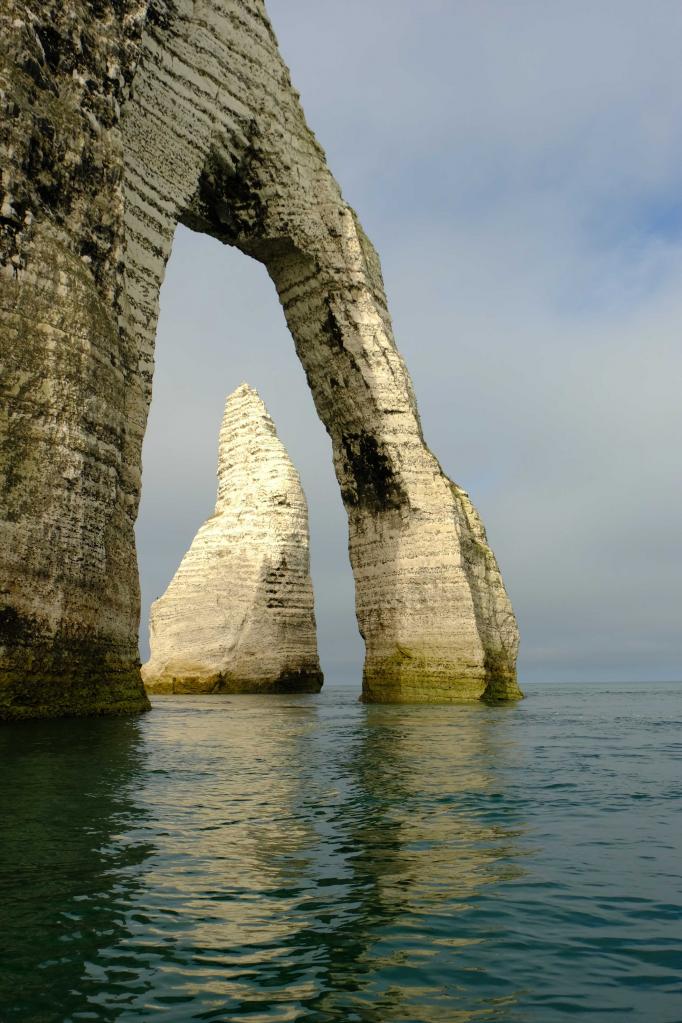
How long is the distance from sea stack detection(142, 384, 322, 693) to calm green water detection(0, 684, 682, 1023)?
19510mm

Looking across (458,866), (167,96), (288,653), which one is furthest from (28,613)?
(288,653)

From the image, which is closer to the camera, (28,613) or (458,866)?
(458,866)

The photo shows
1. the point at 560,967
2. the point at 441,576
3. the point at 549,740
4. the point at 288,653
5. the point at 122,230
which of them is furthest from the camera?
the point at 288,653

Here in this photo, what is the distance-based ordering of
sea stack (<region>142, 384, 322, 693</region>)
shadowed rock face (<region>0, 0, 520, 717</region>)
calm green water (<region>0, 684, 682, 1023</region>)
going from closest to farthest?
1. calm green water (<region>0, 684, 682, 1023</region>)
2. shadowed rock face (<region>0, 0, 520, 717</region>)
3. sea stack (<region>142, 384, 322, 693</region>)

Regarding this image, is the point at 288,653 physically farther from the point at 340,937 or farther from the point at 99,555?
the point at 340,937

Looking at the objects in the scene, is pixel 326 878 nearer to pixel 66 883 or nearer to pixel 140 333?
pixel 66 883

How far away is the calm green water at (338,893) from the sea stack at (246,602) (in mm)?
19510

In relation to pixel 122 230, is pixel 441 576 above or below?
below

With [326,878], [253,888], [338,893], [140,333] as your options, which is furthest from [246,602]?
[338,893]

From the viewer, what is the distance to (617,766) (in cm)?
712

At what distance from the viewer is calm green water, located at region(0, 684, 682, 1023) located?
7.30 feet

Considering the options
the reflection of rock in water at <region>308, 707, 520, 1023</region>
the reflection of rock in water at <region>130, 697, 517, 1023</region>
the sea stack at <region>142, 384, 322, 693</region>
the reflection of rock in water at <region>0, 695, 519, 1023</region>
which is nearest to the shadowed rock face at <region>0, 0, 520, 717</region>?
the reflection of rock in water at <region>0, 695, 519, 1023</region>

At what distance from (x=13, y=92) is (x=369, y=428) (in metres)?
11.7

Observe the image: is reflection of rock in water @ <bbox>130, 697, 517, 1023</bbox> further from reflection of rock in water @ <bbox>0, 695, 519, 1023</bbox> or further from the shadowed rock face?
the shadowed rock face
